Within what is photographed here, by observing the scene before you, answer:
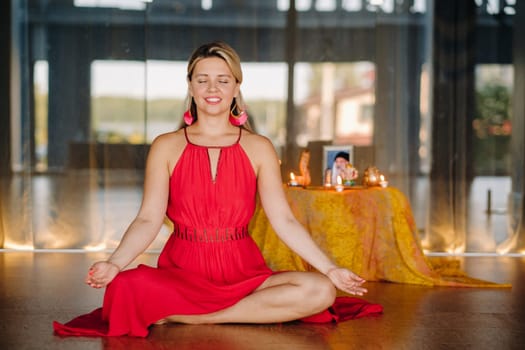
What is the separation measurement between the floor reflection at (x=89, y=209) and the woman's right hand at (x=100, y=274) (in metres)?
2.77

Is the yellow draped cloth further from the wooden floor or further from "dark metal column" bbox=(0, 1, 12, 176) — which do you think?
"dark metal column" bbox=(0, 1, 12, 176)

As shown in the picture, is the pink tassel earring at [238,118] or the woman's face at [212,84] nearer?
the woman's face at [212,84]

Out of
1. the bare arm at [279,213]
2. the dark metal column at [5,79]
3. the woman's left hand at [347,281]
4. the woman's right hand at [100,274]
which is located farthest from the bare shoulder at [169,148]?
the dark metal column at [5,79]

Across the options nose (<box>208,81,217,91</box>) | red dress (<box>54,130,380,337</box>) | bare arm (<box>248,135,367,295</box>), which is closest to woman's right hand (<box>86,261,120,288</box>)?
red dress (<box>54,130,380,337</box>)

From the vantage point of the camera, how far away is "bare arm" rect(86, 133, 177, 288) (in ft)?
9.12

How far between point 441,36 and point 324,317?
9.63ft

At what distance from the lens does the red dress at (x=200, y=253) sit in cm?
283

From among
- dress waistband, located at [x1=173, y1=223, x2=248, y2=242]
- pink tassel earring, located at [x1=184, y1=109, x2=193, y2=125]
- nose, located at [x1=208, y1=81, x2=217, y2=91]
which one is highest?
nose, located at [x1=208, y1=81, x2=217, y2=91]

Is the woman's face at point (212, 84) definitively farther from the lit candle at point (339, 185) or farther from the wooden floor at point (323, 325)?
the lit candle at point (339, 185)

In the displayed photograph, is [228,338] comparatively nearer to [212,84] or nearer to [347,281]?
[347,281]

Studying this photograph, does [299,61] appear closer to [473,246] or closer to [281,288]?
[473,246]

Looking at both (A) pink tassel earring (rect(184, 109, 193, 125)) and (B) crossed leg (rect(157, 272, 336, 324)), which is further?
(A) pink tassel earring (rect(184, 109, 193, 125))

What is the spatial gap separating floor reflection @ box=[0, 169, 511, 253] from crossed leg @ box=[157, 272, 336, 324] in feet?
8.30

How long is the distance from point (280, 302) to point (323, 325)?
0.22 meters
